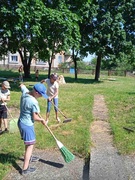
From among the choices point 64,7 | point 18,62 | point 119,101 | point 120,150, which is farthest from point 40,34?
point 18,62

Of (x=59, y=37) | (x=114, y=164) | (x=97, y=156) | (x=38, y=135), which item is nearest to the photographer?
(x=114, y=164)

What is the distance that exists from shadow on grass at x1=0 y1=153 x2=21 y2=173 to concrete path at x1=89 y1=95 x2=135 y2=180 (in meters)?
1.34

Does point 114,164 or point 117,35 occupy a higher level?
point 117,35

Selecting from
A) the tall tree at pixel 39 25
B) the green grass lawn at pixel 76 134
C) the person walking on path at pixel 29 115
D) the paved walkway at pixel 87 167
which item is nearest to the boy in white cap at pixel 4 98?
the green grass lawn at pixel 76 134

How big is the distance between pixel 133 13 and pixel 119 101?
15.4 m

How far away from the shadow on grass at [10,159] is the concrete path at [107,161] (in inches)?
52.7

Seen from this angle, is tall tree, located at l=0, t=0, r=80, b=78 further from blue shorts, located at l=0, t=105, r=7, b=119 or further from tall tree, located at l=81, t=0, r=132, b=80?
blue shorts, located at l=0, t=105, r=7, b=119

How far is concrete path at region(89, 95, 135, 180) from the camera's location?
4301mm

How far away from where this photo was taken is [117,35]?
22.8m

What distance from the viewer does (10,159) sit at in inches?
191

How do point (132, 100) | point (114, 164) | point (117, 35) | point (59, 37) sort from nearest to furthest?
point (114, 164)
point (132, 100)
point (59, 37)
point (117, 35)

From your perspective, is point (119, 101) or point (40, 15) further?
point (40, 15)

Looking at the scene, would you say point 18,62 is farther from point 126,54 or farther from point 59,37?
point 59,37

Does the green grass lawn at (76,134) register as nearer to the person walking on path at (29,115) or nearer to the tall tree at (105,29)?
the person walking on path at (29,115)
